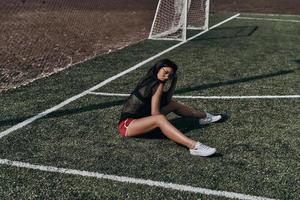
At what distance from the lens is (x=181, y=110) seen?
7.08m

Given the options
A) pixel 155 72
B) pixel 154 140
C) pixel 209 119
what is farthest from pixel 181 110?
pixel 155 72

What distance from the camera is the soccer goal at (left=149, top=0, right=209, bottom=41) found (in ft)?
49.2

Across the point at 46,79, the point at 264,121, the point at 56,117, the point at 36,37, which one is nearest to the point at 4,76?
the point at 46,79

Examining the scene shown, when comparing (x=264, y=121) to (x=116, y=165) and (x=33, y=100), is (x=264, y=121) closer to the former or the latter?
(x=116, y=165)

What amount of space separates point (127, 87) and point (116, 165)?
11.9ft

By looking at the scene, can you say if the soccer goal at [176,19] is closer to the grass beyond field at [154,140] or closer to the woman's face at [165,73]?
the grass beyond field at [154,140]

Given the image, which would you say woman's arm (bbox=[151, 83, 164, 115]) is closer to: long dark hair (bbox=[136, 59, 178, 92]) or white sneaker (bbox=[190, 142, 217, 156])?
long dark hair (bbox=[136, 59, 178, 92])

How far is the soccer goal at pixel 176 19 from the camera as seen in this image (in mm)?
15008

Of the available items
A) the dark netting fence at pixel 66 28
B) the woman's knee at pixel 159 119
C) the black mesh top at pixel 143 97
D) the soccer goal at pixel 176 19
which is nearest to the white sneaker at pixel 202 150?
the woman's knee at pixel 159 119

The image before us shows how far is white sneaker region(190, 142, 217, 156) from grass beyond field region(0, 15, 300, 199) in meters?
0.08

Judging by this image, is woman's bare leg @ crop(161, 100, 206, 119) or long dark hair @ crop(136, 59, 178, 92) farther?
woman's bare leg @ crop(161, 100, 206, 119)

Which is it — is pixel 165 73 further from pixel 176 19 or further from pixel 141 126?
pixel 176 19

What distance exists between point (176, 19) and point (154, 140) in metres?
9.73

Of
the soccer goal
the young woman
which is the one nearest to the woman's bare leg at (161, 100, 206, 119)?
the young woman
